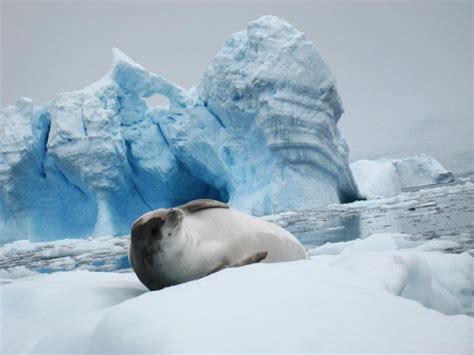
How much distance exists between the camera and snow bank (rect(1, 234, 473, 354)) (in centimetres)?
94

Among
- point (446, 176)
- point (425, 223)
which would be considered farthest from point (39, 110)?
point (446, 176)

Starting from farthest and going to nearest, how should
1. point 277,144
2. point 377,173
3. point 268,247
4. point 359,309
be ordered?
point 377,173
point 277,144
point 268,247
point 359,309

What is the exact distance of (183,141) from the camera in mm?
14078

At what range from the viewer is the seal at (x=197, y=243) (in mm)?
1709

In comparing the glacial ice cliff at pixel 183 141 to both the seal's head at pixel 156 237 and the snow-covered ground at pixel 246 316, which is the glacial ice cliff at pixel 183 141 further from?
the snow-covered ground at pixel 246 316

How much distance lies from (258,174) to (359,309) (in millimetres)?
12741

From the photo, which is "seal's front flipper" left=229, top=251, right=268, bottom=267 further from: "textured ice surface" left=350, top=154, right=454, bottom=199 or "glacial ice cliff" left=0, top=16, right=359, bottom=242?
"textured ice surface" left=350, top=154, right=454, bottom=199

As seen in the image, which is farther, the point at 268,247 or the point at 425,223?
the point at 425,223

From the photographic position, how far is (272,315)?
1.06 m

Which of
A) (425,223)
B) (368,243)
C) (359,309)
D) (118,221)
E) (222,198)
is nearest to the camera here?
(359,309)

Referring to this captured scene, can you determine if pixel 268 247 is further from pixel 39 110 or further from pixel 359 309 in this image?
pixel 39 110

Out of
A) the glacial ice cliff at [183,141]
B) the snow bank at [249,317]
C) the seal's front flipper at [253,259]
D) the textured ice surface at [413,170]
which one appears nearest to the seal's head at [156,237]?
the snow bank at [249,317]

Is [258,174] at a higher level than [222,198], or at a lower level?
higher

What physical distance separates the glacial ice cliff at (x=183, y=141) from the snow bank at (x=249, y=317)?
1145cm
